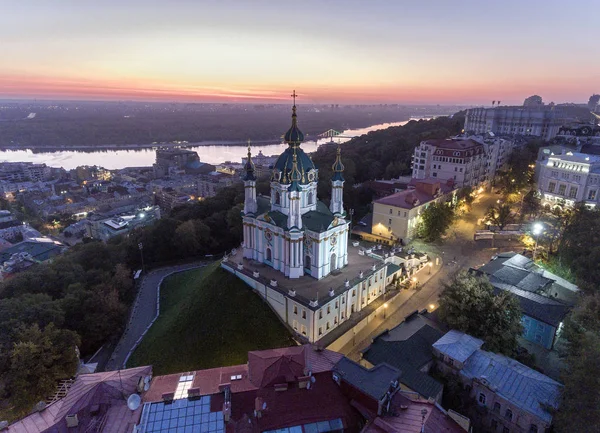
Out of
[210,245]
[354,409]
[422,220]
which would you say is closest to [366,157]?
[422,220]

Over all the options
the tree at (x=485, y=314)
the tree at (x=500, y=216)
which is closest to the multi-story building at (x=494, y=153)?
the tree at (x=500, y=216)

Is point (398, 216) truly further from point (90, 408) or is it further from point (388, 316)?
point (90, 408)

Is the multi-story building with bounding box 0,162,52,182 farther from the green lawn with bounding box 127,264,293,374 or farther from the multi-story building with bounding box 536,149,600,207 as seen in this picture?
the multi-story building with bounding box 536,149,600,207

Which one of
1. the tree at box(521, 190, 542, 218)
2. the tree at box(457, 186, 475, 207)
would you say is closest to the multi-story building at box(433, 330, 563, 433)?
the tree at box(521, 190, 542, 218)

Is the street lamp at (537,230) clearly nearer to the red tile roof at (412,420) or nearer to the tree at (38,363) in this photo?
the red tile roof at (412,420)

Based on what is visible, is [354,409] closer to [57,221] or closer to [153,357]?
[153,357]

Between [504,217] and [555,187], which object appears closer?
[504,217]
